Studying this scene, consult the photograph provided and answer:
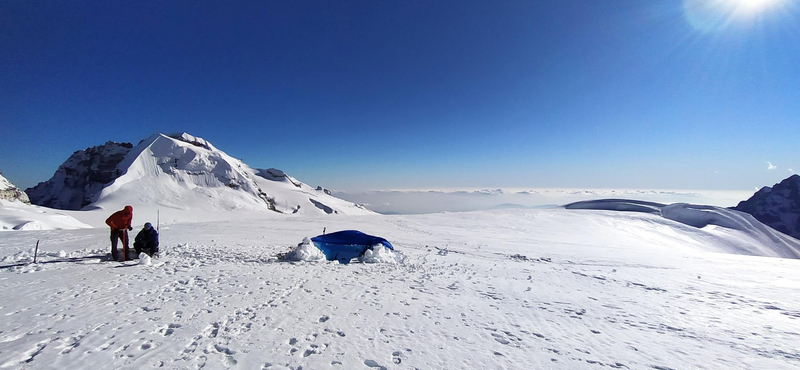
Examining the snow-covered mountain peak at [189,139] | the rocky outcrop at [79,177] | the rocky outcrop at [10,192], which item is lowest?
the rocky outcrop at [10,192]

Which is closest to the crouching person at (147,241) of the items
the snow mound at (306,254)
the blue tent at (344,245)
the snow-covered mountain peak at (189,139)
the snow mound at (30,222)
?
the snow mound at (306,254)

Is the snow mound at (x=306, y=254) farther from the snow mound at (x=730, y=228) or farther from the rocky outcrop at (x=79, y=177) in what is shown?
the rocky outcrop at (x=79, y=177)

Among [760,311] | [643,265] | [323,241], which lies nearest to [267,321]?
[323,241]

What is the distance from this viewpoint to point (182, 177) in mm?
58781

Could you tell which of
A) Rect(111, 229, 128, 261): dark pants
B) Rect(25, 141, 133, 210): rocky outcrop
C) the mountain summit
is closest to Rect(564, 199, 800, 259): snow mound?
Rect(111, 229, 128, 261): dark pants

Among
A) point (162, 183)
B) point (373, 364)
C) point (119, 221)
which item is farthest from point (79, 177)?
point (373, 364)

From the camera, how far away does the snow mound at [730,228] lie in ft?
101

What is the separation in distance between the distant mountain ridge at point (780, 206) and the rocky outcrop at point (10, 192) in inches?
8882

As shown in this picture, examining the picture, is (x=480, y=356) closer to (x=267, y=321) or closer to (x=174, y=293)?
(x=267, y=321)

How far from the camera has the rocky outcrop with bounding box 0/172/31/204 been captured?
36.1m

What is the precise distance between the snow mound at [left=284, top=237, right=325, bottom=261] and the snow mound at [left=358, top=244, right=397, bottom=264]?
1503mm

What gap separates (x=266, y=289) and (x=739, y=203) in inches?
9155

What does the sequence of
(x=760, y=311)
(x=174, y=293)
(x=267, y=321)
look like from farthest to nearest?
(x=760, y=311) → (x=174, y=293) → (x=267, y=321)

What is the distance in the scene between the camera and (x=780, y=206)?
428 ft
